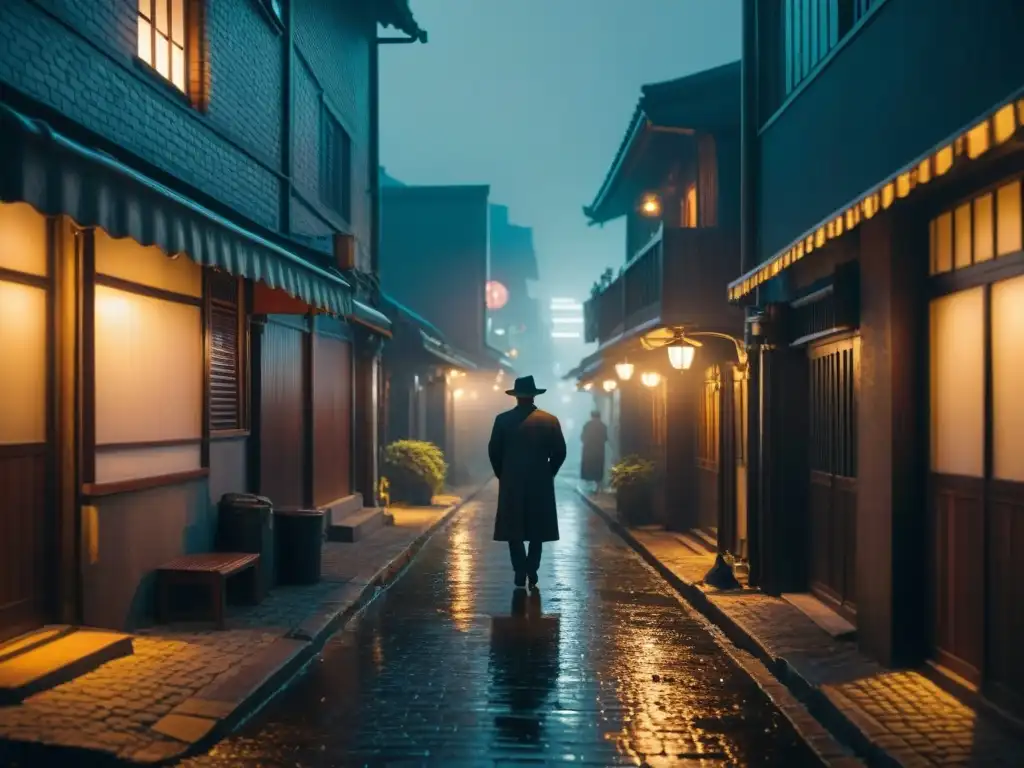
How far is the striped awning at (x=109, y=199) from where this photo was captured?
514 cm

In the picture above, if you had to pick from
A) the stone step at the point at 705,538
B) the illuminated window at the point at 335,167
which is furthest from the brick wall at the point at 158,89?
the stone step at the point at 705,538

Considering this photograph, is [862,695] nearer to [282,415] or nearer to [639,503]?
[282,415]

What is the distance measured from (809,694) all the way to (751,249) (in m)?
6.66

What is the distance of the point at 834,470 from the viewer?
1006 centimetres

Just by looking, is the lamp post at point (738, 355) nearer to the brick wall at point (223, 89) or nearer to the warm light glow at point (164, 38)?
the brick wall at point (223, 89)

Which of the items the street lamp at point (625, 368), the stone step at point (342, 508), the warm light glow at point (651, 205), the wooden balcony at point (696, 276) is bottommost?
the stone step at point (342, 508)

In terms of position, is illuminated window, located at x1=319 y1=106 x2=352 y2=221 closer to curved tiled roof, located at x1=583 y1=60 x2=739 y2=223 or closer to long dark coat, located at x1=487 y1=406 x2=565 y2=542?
curved tiled roof, located at x1=583 y1=60 x2=739 y2=223

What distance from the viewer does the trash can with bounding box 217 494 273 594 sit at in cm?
1039

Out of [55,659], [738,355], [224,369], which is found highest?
[738,355]

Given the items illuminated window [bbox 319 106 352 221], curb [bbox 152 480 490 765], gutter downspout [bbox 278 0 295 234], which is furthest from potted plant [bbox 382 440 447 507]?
gutter downspout [bbox 278 0 295 234]

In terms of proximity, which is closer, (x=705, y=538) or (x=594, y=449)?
(x=705, y=538)

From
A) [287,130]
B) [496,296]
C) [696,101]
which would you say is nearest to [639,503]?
[696,101]

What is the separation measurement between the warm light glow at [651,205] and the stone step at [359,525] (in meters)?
7.78

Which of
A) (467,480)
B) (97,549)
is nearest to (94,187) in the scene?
(97,549)
